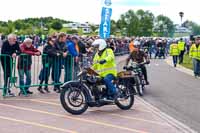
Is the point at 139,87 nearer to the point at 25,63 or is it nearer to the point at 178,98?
the point at 178,98

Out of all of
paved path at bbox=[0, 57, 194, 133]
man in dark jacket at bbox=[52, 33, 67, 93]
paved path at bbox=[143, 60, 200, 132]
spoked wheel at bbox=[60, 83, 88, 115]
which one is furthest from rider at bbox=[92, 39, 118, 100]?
man in dark jacket at bbox=[52, 33, 67, 93]

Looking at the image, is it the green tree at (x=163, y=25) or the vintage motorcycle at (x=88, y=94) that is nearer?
the vintage motorcycle at (x=88, y=94)

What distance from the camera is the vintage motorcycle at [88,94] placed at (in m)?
10.6

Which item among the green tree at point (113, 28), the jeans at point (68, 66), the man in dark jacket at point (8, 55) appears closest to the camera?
the man in dark jacket at point (8, 55)

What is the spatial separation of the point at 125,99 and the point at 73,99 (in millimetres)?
1531

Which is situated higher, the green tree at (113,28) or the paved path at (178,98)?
the green tree at (113,28)

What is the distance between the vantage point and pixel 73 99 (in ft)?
35.0

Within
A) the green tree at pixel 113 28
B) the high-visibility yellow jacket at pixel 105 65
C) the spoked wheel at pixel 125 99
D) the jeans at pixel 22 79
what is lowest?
the spoked wheel at pixel 125 99

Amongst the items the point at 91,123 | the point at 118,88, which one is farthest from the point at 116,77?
the point at 91,123

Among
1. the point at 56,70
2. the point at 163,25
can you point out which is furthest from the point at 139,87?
the point at 163,25

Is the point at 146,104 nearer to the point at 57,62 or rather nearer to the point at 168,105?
the point at 168,105

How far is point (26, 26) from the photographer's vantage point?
108438mm

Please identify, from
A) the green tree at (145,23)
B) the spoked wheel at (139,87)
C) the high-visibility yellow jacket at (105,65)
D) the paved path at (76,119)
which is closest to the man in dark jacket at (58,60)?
the paved path at (76,119)

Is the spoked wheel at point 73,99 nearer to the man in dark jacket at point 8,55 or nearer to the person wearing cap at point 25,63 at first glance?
the man in dark jacket at point 8,55
